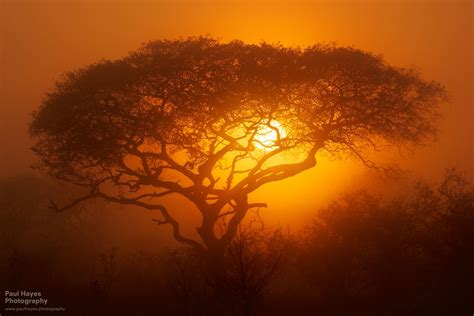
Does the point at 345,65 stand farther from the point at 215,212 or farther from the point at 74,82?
the point at 74,82

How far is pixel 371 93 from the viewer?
26.0 metres

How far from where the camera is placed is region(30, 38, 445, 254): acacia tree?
24.9 metres

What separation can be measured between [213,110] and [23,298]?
10891mm

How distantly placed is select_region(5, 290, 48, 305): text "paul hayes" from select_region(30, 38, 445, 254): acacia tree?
5.28m

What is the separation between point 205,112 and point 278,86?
347cm

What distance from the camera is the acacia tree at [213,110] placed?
24.9 m

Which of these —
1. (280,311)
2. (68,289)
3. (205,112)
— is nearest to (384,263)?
(280,311)

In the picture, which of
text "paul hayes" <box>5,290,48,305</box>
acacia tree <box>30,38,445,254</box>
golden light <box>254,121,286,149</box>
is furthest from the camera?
golden light <box>254,121,286,149</box>

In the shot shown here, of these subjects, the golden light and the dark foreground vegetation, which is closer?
the dark foreground vegetation

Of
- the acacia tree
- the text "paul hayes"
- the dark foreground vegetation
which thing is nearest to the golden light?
the acacia tree

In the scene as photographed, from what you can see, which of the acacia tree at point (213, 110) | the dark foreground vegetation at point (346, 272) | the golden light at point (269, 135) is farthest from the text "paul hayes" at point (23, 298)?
the golden light at point (269, 135)

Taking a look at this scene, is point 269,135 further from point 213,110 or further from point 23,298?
point 23,298

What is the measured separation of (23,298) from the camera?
2156 cm

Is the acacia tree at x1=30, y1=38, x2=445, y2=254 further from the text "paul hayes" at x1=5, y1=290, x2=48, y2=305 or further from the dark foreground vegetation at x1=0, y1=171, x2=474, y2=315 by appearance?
the text "paul hayes" at x1=5, y1=290, x2=48, y2=305
